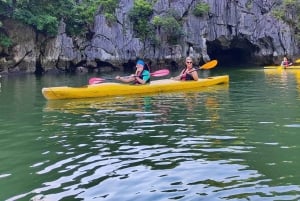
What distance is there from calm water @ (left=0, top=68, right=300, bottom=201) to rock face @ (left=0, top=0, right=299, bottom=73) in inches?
735

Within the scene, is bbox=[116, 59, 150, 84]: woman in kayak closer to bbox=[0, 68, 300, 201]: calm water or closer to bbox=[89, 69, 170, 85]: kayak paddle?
bbox=[89, 69, 170, 85]: kayak paddle

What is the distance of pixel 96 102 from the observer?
40.2ft

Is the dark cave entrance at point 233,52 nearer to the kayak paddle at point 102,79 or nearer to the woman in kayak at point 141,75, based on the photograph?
the kayak paddle at point 102,79

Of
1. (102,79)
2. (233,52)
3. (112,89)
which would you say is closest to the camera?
(112,89)

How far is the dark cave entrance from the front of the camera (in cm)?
3634

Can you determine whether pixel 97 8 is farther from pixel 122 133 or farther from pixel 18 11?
pixel 122 133

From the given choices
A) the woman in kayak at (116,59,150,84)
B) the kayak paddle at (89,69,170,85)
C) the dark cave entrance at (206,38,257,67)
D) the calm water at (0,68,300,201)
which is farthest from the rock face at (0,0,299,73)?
the calm water at (0,68,300,201)

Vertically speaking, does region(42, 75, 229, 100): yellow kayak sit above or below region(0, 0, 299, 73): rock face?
below

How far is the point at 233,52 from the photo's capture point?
41.4 metres

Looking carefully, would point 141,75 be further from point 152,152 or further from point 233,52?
point 233,52

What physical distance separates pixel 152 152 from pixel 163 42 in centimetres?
2732

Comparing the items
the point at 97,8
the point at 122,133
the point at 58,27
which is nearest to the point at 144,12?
Answer: the point at 97,8

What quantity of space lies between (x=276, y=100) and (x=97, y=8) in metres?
21.7

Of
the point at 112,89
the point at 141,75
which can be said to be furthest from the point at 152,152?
the point at 141,75
